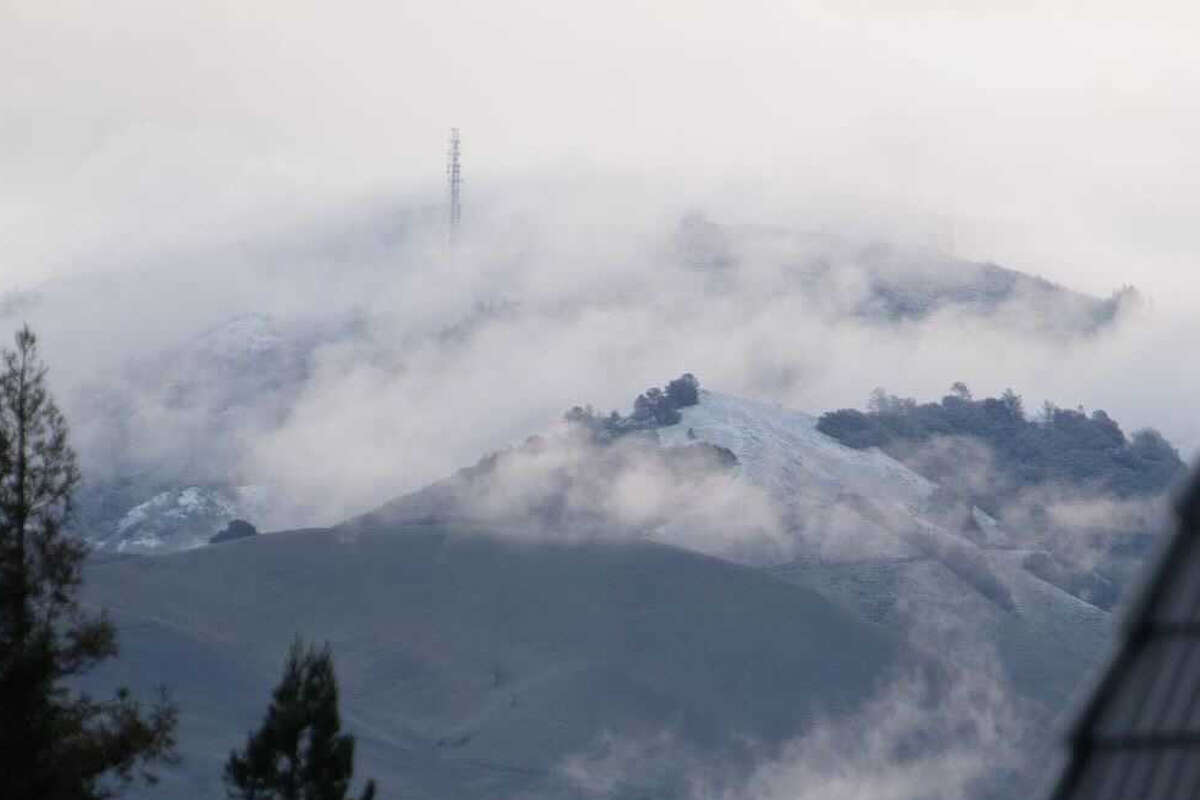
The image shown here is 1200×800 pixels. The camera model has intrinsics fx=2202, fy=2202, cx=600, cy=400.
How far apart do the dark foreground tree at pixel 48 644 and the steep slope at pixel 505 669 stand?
139641 mm

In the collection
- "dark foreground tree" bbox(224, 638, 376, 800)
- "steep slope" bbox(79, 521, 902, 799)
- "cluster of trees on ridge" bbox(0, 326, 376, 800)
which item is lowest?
"steep slope" bbox(79, 521, 902, 799)

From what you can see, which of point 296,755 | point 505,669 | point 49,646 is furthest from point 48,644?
point 505,669

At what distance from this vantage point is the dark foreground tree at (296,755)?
32.4 meters

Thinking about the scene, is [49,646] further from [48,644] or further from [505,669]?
[505,669]

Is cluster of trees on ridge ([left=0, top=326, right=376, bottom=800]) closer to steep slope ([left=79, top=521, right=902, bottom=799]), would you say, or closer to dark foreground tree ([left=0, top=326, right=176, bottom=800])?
dark foreground tree ([left=0, top=326, right=176, bottom=800])

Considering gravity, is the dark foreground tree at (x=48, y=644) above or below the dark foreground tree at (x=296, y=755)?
above

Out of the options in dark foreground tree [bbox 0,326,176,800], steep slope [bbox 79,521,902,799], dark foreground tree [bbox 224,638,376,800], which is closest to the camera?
dark foreground tree [bbox 0,326,176,800]

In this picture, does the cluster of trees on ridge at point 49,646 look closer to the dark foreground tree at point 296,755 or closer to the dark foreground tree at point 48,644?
the dark foreground tree at point 48,644

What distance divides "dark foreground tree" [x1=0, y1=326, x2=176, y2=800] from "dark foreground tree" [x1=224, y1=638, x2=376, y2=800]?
9187mm

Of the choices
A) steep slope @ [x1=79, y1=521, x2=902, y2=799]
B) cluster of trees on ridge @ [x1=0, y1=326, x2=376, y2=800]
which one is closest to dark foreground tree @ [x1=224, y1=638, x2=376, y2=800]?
cluster of trees on ridge @ [x1=0, y1=326, x2=376, y2=800]

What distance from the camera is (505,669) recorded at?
186750mm

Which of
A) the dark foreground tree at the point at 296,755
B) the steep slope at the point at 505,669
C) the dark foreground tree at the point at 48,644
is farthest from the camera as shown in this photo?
the steep slope at the point at 505,669

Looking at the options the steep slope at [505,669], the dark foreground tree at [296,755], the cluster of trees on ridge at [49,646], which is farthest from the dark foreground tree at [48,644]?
the steep slope at [505,669]

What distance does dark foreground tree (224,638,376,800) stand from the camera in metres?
32.4
